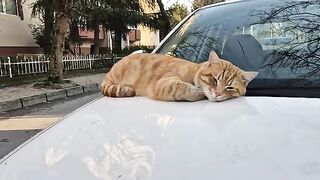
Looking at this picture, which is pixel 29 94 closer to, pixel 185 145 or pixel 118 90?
pixel 118 90

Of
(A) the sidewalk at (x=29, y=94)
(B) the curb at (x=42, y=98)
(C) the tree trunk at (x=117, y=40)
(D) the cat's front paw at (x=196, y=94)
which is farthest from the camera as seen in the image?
(C) the tree trunk at (x=117, y=40)

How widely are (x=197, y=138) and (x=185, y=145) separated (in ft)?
0.17

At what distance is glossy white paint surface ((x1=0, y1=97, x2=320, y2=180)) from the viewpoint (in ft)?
3.45

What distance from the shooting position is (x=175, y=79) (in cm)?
181

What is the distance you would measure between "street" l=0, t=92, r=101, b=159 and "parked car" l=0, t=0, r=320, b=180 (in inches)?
160

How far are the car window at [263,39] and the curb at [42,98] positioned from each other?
770 centimetres

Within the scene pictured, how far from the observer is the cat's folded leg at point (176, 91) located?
1617mm

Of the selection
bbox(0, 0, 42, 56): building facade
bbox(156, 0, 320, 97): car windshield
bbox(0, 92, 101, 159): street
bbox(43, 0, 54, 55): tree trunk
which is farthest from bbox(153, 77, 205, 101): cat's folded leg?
bbox(0, 0, 42, 56): building facade

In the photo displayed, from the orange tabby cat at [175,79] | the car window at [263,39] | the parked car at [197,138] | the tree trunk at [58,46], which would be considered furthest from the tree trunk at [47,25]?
the parked car at [197,138]

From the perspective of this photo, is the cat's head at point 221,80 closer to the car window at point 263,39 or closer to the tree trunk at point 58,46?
the car window at point 263,39

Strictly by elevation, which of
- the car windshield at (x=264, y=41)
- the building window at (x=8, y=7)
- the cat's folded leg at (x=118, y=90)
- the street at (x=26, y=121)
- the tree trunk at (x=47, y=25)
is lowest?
the street at (x=26, y=121)

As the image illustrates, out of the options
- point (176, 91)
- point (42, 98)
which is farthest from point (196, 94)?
point (42, 98)

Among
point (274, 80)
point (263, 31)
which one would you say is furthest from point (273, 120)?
point (263, 31)

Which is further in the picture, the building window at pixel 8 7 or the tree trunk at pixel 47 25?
the building window at pixel 8 7
